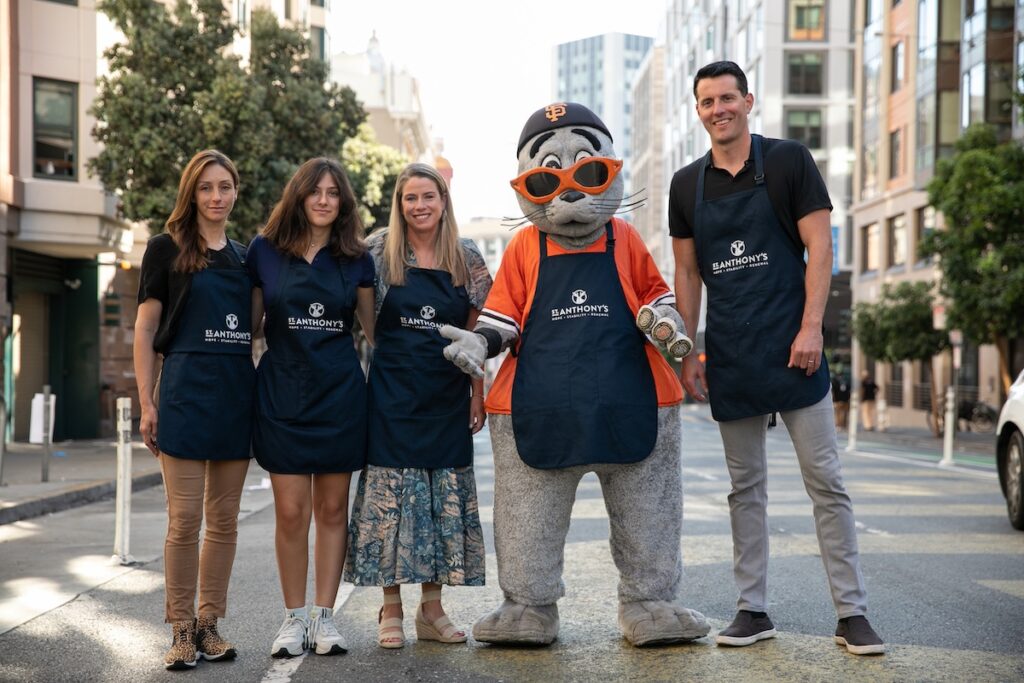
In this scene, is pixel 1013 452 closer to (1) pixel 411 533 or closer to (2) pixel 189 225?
(1) pixel 411 533

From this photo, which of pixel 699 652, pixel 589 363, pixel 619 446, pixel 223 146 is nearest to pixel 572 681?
pixel 699 652

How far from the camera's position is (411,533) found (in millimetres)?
5125

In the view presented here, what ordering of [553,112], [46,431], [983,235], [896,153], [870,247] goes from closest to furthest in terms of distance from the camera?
[553,112], [46,431], [983,235], [896,153], [870,247]

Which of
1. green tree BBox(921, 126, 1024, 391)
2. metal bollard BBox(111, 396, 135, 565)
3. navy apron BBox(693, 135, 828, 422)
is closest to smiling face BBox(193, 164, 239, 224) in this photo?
navy apron BBox(693, 135, 828, 422)

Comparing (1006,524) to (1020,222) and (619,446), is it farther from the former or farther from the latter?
(1020,222)

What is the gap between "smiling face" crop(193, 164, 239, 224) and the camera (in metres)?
5.15

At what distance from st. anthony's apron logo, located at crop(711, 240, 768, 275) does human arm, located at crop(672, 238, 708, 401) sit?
19 centimetres

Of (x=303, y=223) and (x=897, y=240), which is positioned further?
(x=897, y=240)

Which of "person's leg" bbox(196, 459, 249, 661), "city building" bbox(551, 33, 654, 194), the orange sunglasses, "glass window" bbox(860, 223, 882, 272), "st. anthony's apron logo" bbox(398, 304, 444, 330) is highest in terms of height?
"city building" bbox(551, 33, 654, 194)

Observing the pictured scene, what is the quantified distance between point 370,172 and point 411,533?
22.5 meters

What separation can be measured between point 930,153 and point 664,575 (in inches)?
1313

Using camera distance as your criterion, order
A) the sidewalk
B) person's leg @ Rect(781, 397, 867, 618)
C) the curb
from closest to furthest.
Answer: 1. person's leg @ Rect(781, 397, 867, 618)
2. the curb
3. the sidewalk

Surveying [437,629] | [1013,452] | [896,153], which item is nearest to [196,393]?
[437,629]

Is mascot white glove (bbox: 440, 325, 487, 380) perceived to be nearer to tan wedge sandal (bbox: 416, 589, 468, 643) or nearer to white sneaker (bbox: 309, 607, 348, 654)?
tan wedge sandal (bbox: 416, 589, 468, 643)
